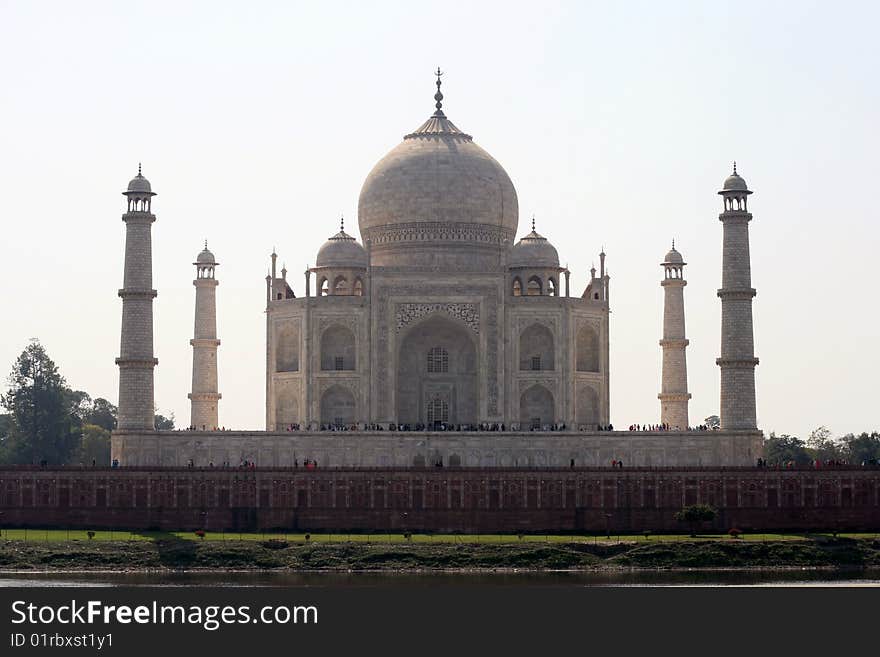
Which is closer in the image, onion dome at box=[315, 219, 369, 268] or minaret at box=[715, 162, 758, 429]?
minaret at box=[715, 162, 758, 429]

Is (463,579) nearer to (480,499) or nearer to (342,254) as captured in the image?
(480,499)

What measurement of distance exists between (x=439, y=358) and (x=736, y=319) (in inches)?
364

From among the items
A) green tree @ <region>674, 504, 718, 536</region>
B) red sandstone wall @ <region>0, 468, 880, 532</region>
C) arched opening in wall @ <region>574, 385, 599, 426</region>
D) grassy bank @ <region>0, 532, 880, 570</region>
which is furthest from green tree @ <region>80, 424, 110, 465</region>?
green tree @ <region>674, 504, 718, 536</region>

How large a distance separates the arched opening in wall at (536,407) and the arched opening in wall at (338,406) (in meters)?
4.80

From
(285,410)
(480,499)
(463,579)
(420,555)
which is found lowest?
(463,579)

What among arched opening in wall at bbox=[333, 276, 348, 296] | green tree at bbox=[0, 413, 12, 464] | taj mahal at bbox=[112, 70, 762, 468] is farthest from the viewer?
green tree at bbox=[0, 413, 12, 464]

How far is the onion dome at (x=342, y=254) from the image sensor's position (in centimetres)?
6638

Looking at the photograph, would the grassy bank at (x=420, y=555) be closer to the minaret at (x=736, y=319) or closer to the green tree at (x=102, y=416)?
the minaret at (x=736, y=319)

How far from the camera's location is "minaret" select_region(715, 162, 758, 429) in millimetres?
60969

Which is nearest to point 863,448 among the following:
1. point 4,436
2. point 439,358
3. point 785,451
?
point 785,451

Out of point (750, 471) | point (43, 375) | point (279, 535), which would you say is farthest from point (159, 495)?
point (43, 375)

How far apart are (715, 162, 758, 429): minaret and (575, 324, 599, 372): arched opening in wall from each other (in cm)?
549

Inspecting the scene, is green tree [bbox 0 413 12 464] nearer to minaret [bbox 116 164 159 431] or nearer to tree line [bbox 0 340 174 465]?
tree line [bbox 0 340 174 465]

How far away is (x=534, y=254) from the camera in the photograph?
6631cm
